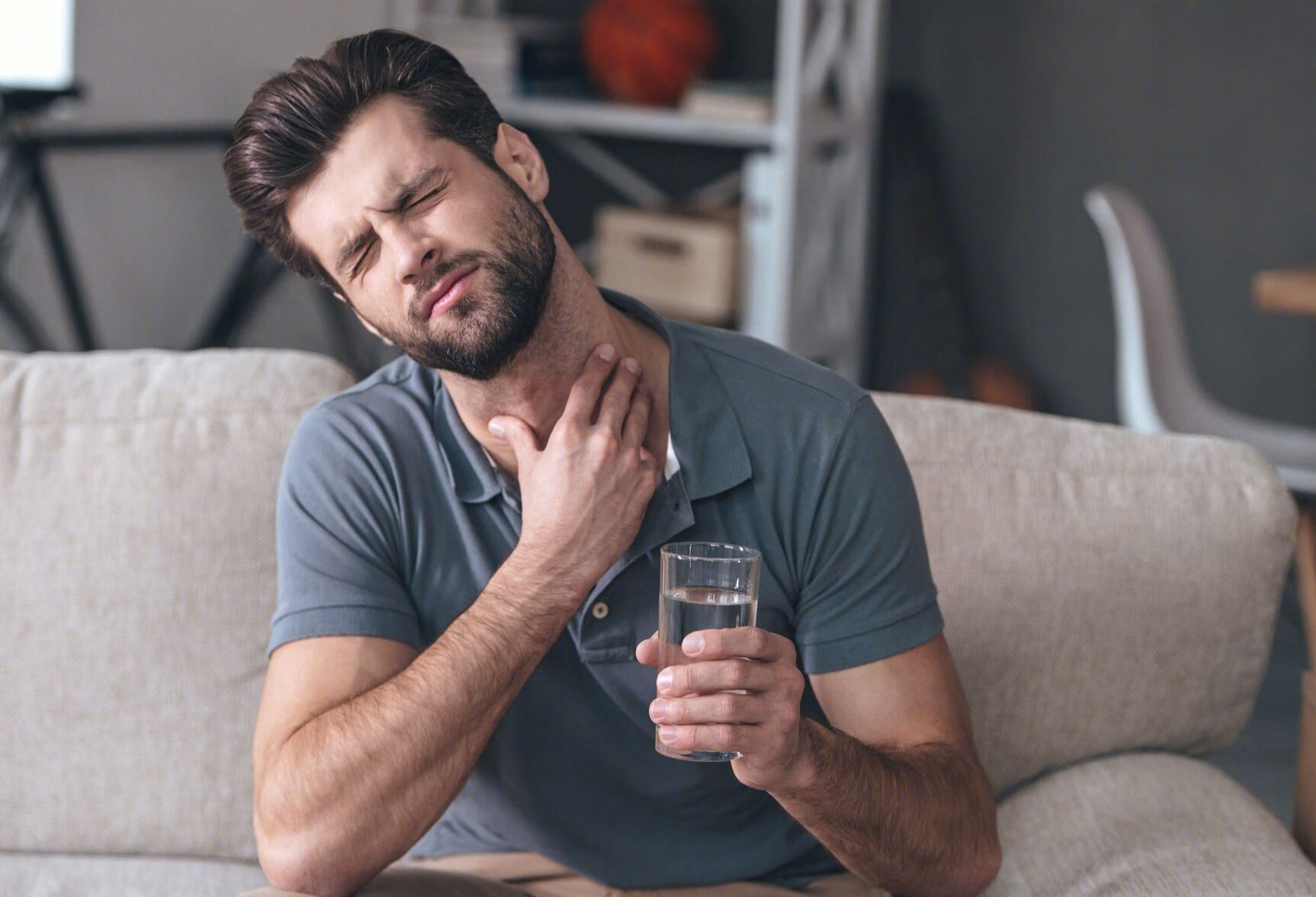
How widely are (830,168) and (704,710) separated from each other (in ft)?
10.6

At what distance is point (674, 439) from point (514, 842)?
43cm

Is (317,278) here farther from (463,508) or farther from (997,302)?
(997,302)

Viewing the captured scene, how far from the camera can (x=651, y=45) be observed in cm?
412

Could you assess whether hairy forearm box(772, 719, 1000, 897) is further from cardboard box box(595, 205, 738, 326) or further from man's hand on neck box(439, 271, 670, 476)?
cardboard box box(595, 205, 738, 326)

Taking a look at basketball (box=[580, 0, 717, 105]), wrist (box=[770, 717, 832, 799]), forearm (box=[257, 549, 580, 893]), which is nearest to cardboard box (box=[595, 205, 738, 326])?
basketball (box=[580, 0, 717, 105])

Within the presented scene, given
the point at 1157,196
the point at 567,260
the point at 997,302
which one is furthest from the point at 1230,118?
the point at 567,260

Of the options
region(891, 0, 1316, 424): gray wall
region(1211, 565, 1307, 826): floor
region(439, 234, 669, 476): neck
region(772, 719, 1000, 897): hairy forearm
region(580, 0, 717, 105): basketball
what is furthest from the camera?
region(580, 0, 717, 105): basketball

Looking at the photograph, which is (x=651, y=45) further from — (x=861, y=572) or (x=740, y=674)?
(x=740, y=674)

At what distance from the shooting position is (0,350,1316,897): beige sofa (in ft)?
5.16

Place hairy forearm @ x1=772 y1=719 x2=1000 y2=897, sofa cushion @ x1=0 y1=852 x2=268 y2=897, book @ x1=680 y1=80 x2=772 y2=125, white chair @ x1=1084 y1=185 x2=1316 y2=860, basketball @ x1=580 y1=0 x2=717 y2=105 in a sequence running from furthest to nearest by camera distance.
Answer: basketball @ x1=580 y1=0 x2=717 y2=105
book @ x1=680 y1=80 x2=772 y2=125
white chair @ x1=1084 y1=185 x2=1316 y2=860
sofa cushion @ x1=0 y1=852 x2=268 y2=897
hairy forearm @ x1=772 y1=719 x2=1000 y2=897

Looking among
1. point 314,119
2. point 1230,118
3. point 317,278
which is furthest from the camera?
point 1230,118

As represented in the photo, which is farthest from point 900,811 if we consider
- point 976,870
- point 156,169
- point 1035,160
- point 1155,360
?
point 156,169

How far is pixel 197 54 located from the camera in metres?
4.07

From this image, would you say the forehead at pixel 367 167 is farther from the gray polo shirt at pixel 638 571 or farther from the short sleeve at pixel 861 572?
the short sleeve at pixel 861 572
